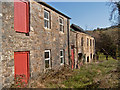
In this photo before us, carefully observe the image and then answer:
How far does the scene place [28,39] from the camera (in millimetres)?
6961

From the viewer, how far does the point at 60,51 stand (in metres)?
11.3

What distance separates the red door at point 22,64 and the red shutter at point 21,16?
4.49ft

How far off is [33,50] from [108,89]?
476 cm

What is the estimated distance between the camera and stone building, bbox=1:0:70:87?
5633mm

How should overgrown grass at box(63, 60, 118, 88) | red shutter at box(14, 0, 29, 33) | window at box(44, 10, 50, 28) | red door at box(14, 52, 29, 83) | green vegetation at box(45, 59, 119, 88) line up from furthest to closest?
window at box(44, 10, 50, 28)
overgrown grass at box(63, 60, 118, 88)
green vegetation at box(45, 59, 119, 88)
red shutter at box(14, 0, 29, 33)
red door at box(14, 52, 29, 83)

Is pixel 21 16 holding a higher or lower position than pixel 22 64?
higher

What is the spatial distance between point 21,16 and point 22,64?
2731mm

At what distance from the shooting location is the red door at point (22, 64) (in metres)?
6.26

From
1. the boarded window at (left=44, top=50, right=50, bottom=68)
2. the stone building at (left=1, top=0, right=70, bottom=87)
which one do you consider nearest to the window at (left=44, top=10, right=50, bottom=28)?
the stone building at (left=1, top=0, right=70, bottom=87)

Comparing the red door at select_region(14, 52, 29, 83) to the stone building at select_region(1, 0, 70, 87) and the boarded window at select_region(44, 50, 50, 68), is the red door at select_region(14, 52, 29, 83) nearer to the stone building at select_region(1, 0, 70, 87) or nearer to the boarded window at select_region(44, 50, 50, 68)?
the stone building at select_region(1, 0, 70, 87)

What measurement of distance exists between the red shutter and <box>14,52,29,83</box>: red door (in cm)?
137

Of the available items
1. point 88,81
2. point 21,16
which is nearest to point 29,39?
point 21,16

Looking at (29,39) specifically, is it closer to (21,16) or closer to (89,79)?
(21,16)

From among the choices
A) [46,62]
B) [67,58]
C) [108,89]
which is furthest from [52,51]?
[108,89]
